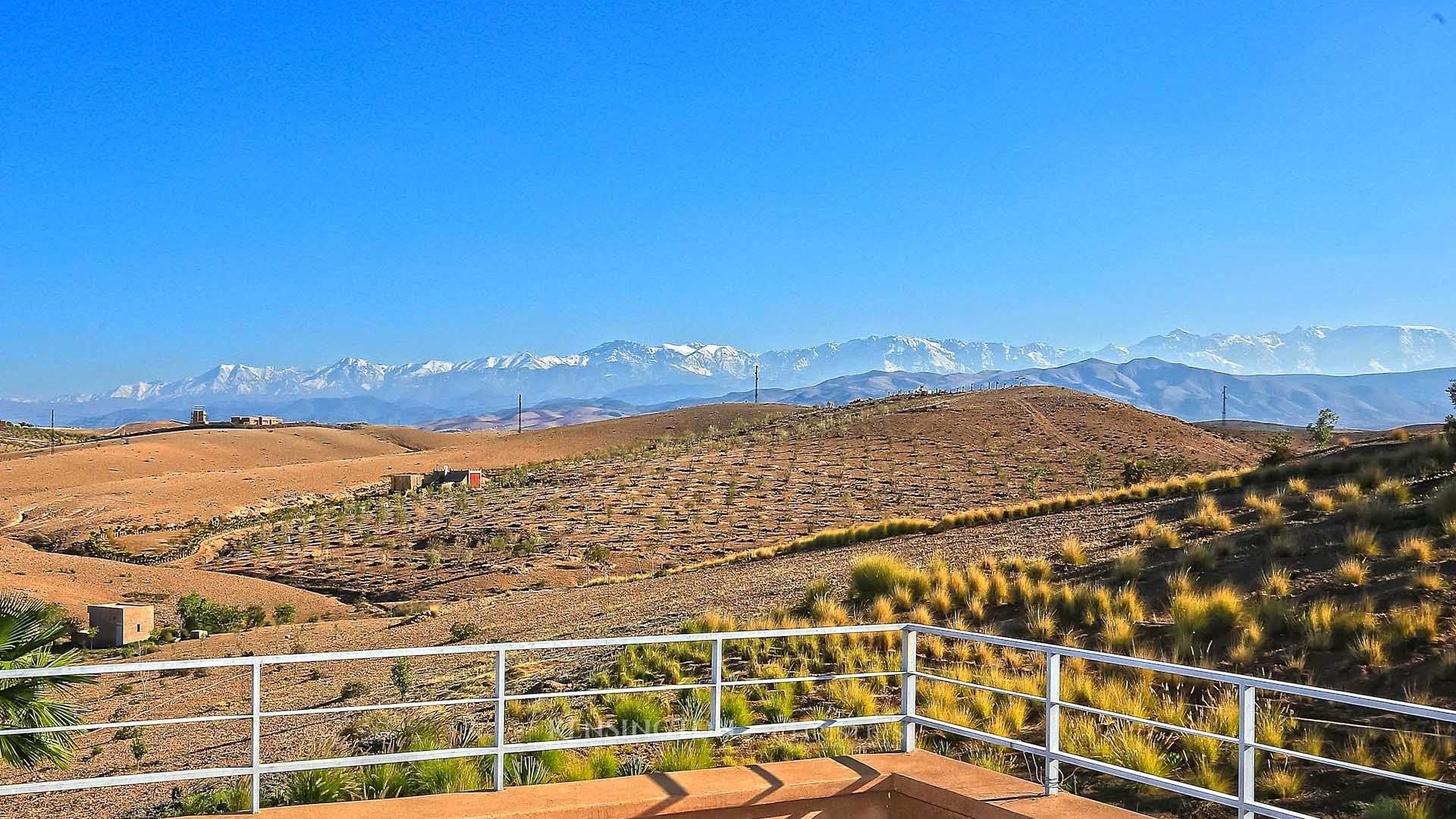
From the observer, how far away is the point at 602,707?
623 inches

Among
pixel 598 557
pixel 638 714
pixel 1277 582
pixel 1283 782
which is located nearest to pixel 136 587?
pixel 598 557

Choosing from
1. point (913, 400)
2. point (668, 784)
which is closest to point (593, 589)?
point (668, 784)

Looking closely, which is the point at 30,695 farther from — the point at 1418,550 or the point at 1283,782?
the point at 1418,550

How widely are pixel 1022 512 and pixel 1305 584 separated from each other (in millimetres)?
14515

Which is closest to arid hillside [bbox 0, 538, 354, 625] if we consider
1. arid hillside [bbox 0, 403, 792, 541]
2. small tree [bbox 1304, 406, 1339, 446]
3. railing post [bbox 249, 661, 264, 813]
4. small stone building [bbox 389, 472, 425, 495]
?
arid hillside [bbox 0, 403, 792, 541]

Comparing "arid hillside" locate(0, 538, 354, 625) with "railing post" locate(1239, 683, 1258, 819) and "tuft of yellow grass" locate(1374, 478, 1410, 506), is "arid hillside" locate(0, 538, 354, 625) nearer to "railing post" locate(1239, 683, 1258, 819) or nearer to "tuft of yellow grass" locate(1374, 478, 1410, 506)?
"tuft of yellow grass" locate(1374, 478, 1410, 506)

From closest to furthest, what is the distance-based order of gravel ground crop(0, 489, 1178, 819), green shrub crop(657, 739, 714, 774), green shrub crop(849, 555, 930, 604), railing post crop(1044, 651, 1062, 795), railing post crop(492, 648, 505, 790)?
railing post crop(492, 648, 505, 790) → railing post crop(1044, 651, 1062, 795) → green shrub crop(657, 739, 714, 774) → gravel ground crop(0, 489, 1178, 819) → green shrub crop(849, 555, 930, 604)

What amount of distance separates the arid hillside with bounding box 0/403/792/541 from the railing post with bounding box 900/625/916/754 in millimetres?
56664

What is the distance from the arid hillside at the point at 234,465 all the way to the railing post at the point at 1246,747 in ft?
196

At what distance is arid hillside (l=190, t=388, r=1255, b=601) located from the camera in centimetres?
4019

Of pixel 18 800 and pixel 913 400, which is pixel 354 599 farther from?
pixel 913 400

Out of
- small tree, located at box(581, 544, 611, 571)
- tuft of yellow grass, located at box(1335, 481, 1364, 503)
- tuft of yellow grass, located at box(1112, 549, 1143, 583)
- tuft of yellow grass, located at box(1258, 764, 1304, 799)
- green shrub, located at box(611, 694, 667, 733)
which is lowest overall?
small tree, located at box(581, 544, 611, 571)

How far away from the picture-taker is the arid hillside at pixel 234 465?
64.6 metres

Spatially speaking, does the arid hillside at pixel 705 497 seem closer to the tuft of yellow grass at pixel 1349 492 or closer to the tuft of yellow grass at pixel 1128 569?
the tuft of yellow grass at pixel 1128 569
